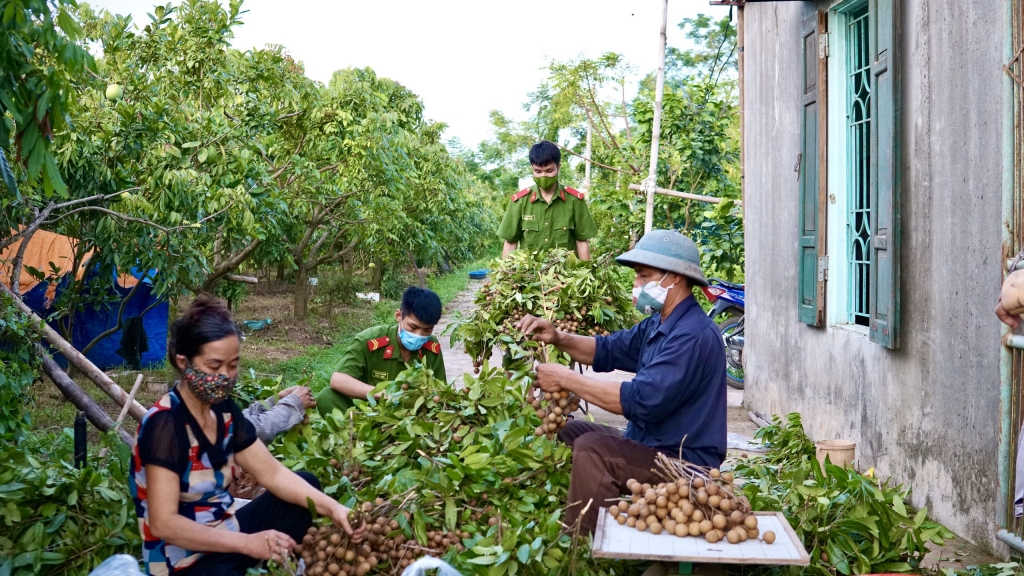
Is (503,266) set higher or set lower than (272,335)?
higher

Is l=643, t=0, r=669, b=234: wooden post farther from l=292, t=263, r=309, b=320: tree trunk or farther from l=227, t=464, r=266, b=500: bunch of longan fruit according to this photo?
l=227, t=464, r=266, b=500: bunch of longan fruit

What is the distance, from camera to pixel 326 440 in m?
4.11

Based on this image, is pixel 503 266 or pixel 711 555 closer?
pixel 711 555

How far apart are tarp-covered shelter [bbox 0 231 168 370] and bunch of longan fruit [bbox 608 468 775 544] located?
255 inches

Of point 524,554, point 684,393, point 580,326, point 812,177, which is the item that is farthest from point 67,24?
point 812,177

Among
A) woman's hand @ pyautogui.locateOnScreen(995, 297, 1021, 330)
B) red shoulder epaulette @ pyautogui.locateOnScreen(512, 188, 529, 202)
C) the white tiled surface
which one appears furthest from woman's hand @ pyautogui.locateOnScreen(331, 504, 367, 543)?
red shoulder epaulette @ pyautogui.locateOnScreen(512, 188, 529, 202)

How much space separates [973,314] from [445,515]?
2755mm

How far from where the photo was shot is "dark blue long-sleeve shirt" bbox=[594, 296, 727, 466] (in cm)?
354

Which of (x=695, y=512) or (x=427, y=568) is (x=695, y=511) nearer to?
(x=695, y=512)

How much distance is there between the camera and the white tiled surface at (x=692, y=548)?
274cm

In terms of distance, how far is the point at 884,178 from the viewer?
5512 mm

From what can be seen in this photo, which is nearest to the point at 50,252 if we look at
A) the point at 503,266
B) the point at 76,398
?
the point at 76,398

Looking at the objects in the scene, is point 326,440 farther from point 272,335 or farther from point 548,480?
point 272,335

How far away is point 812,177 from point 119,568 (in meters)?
5.35
